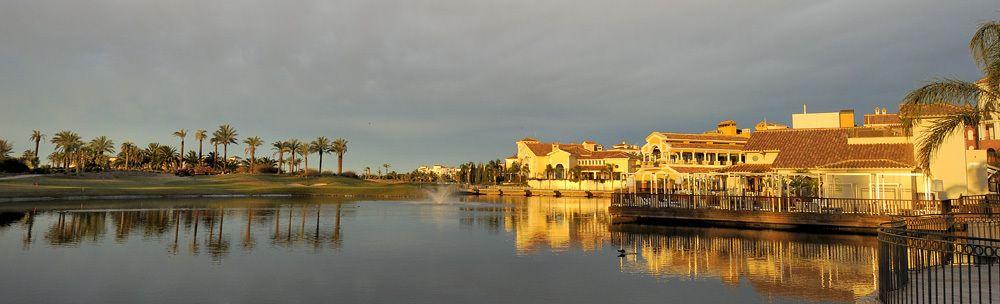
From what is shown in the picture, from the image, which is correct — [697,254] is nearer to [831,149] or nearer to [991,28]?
[991,28]

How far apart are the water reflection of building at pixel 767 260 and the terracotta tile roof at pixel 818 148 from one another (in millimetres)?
8196

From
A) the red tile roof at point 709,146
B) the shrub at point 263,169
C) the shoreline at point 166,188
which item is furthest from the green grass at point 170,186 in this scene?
the red tile roof at point 709,146

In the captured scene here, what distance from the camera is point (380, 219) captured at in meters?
46.0

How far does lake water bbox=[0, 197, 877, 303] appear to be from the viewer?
17.0 metres

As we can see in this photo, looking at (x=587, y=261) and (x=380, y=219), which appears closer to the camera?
(x=587, y=261)

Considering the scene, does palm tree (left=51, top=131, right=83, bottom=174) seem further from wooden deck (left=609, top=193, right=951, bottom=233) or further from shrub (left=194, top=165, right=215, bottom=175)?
wooden deck (left=609, top=193, right=951, bottom=233)

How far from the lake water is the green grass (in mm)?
36970

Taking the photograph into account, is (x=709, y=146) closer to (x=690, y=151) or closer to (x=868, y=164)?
(x=690, y=151)

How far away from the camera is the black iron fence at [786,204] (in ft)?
101

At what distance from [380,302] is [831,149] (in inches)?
1431

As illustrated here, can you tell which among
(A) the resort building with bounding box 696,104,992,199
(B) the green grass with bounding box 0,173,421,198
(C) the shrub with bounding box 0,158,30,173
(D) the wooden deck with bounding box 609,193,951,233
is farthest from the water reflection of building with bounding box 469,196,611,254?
(C) the shrub with bounding box 0,158,30,173

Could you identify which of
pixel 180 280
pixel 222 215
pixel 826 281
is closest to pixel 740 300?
pixel 826 281

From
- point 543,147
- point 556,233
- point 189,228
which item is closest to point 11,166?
point 189,228

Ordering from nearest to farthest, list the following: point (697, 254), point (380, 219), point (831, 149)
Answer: point (697, 254) → point (831, 149) → point (380, 219)
